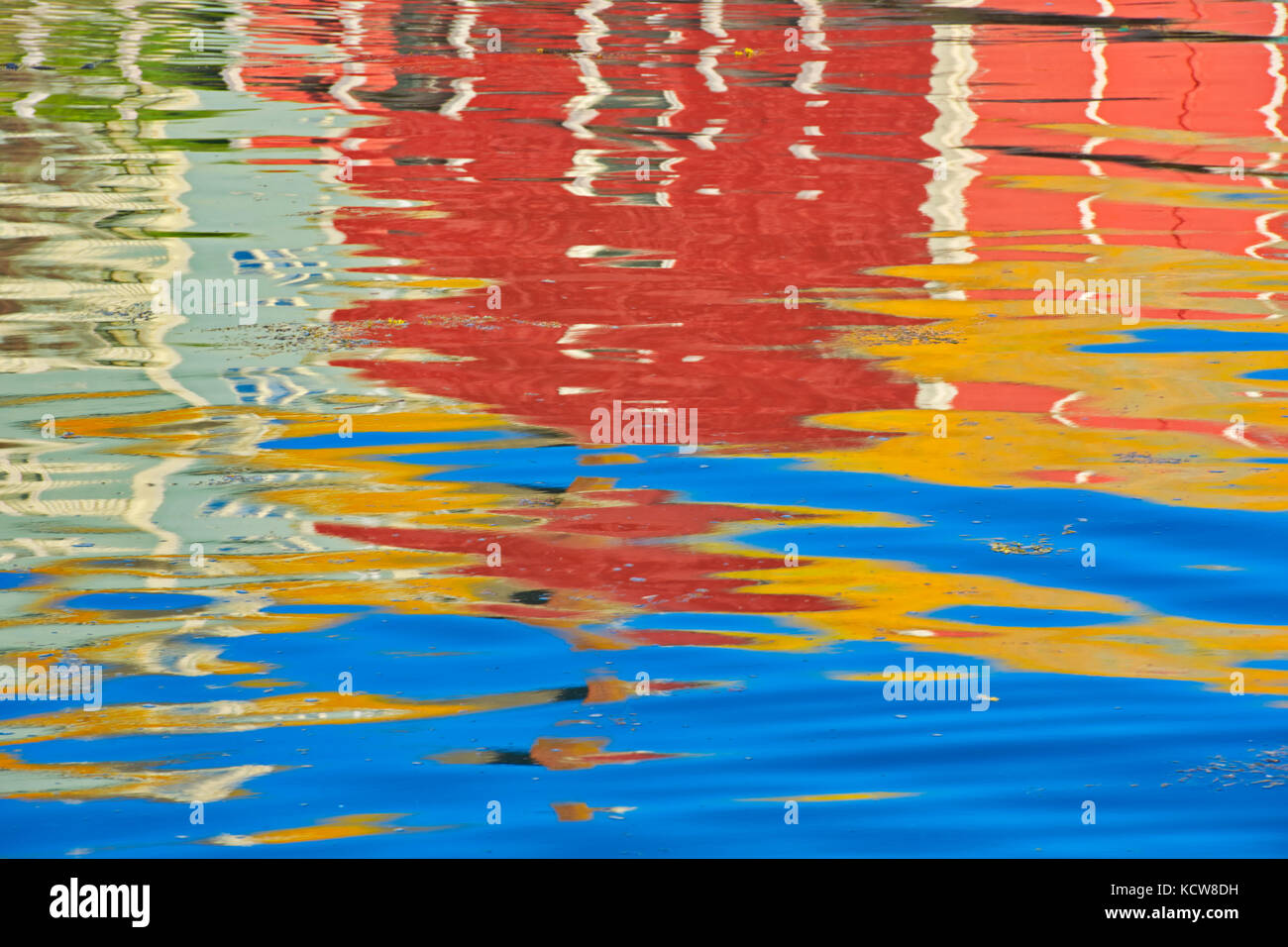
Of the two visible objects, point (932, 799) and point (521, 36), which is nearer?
point (932, 799)

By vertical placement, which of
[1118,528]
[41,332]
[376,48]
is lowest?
[1118,528]

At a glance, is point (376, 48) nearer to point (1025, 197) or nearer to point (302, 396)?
point (1025, 197)

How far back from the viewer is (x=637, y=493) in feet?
20.3

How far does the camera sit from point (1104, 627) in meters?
5.05

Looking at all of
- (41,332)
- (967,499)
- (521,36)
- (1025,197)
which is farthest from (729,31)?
(967,499)

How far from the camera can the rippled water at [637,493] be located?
4.12 meters

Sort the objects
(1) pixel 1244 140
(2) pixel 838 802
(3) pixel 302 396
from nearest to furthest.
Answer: (2) pixel 838 802
(3) pixel 302 396
(1) pixel 1244 140

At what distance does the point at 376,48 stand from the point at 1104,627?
50.3 ft

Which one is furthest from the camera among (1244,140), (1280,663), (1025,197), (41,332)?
(1244,140)

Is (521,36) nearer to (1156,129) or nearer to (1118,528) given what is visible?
(1156,129)

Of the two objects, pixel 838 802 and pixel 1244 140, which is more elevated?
pixel 1244 140

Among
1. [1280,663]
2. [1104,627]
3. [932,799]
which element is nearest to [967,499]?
[1104,627]

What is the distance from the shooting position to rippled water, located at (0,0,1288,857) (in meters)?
4.12

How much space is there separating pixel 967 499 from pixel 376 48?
14.2 meters
